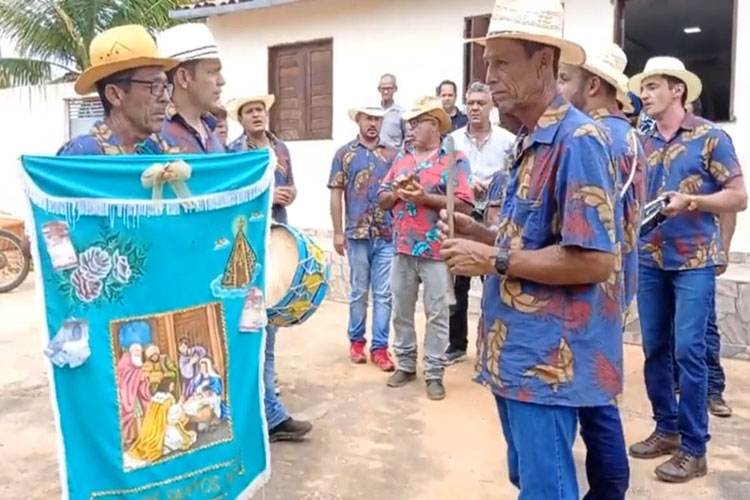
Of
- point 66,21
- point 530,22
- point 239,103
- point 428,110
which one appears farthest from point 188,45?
point 66,21

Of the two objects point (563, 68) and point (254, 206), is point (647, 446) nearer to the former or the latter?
point (563, 68)

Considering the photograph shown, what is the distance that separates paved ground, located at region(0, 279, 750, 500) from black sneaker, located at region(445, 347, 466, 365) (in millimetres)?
98

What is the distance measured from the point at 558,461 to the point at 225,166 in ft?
5.05

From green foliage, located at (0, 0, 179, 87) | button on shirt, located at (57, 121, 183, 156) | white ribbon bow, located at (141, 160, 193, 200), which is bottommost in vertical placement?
white ribbon bow, located at (141, 160, 193, 200)

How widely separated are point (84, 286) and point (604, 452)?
172cm

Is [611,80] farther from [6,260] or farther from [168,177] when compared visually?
[6,260]

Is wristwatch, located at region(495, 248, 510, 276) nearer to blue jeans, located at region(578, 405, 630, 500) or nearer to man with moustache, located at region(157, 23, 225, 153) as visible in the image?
blue jeans, located at region(578, 405, 630, 500)

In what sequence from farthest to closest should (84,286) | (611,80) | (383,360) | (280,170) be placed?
(383,360) < (280,170) < (611,80) < (84,286)

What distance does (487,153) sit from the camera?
618cm

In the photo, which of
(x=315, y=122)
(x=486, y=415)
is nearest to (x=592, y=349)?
(x=486, y=415)

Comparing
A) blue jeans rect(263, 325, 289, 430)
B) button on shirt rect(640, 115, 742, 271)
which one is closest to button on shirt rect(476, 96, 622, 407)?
button on shirt rect(640, 115, 742, 271)

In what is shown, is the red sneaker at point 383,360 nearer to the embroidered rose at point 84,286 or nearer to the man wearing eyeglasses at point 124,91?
the man wearing eyeglasses at point 124,91

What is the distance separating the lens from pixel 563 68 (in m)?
3.33

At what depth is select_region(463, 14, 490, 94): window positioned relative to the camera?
9.00m
